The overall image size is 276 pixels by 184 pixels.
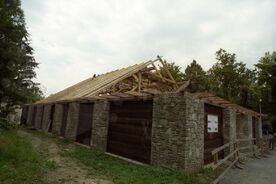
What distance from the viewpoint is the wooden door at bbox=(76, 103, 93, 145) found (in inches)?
540

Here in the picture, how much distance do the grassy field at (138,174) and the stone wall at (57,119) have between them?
9715 millimetres

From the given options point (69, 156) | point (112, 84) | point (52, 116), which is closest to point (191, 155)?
point (69, 156)

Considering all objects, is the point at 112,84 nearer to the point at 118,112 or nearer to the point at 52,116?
the point at 118,112

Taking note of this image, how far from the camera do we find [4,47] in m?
12.4

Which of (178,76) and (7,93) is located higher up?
(178,76)

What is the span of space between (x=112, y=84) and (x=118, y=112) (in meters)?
3.90

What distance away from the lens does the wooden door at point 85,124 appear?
1372cm

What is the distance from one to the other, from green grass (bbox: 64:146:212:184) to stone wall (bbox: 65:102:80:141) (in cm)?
625

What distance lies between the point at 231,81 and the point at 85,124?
21.4 m

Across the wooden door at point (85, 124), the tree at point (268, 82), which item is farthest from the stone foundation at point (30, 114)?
the tree at point (268, 82)

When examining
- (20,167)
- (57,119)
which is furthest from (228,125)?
(57,119)

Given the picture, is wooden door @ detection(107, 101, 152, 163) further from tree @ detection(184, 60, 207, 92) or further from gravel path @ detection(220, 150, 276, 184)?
tree @ detection(184, 60, 207, 92)

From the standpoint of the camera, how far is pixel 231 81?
93.2 feet

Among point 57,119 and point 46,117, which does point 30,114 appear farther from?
point 57,119
